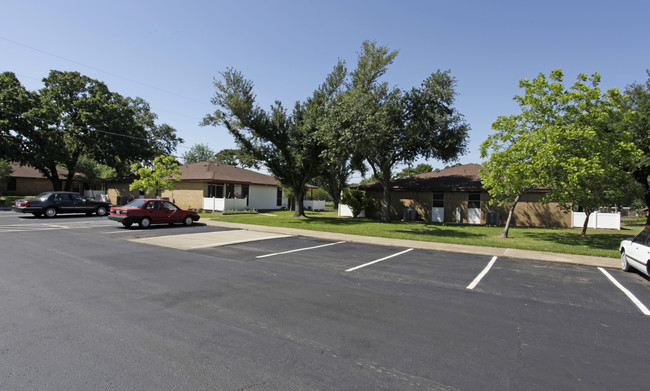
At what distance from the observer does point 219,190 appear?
33750 mm

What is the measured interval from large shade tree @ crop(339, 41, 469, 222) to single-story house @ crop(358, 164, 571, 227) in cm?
273

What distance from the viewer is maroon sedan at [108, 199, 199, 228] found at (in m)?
16.5

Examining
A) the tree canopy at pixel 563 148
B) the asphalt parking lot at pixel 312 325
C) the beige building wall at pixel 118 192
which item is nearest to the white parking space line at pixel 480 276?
the asphalt parking lot at pixel 312 325

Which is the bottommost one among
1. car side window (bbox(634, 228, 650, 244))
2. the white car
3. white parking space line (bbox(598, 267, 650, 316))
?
white parking space line (bbox(598, 267, 650, 316))

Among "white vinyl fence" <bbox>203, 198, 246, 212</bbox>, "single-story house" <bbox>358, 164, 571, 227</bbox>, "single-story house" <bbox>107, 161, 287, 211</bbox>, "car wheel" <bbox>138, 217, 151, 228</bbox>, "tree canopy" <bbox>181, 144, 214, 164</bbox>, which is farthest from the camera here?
"tree canopy" <bbox>181, 144, 214, 164</bbox>

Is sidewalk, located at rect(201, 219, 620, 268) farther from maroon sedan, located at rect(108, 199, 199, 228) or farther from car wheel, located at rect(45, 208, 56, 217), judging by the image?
car wheel, located at rect(45, 208, 56, 217)

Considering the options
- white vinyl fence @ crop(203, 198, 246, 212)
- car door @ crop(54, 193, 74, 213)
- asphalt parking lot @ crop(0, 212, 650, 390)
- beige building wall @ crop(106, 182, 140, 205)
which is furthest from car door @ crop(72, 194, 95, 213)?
beige building wall @ crop(106, 182, 140, 205)

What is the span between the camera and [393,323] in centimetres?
505

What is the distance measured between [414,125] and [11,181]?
49.7 metres

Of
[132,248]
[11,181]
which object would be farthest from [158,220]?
[11,181]

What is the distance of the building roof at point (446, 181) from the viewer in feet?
84.2

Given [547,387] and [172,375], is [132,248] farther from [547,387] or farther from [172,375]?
[547,387]

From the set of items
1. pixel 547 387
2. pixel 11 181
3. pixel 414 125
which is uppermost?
pixel 414 125

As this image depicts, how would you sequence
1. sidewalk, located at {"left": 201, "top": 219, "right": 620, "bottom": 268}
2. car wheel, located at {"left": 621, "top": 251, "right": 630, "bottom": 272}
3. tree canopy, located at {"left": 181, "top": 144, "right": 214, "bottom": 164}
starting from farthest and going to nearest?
tree canopy, located at {"left": 181, "top": 144, "right": 214, "bottom": 164} < sidewalk, located at {"left": 201, "top": 219, "right": 620, "bottom": 268} < car wheel, located at {"left": 621, "top": 251, "right": 630, "bottom": 272}
